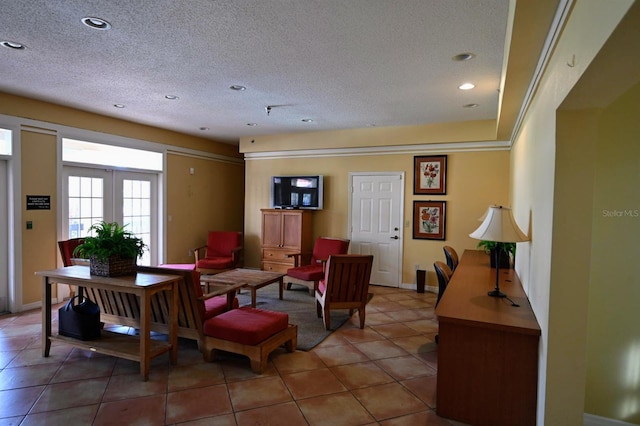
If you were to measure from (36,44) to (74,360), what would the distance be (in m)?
2.68

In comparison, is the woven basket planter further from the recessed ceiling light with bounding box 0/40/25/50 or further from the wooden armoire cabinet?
the wooden armoire cabinet

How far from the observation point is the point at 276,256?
21.8ft

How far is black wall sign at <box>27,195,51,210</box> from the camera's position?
455 cm

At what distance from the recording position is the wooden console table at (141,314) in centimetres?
281

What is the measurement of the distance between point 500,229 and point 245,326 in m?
2.19

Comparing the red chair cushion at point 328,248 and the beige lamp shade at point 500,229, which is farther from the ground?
the beige lamp shade at point 500,229

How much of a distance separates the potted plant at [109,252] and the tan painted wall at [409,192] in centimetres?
401

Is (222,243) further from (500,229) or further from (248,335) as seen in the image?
(500,229)

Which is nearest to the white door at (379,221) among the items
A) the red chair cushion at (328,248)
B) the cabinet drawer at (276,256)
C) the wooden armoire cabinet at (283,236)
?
the red chair cushion at (328,248)

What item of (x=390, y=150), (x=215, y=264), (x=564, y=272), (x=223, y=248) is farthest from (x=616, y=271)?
(x=223, y=248)

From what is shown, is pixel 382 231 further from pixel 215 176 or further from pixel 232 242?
pixel 215 176

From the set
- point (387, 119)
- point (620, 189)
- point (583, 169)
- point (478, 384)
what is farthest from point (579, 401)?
point (387, 119)

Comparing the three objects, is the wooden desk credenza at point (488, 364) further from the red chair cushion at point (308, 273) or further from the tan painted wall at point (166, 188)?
the tan painted wall at point (166, 188)

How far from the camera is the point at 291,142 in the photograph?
686cm
